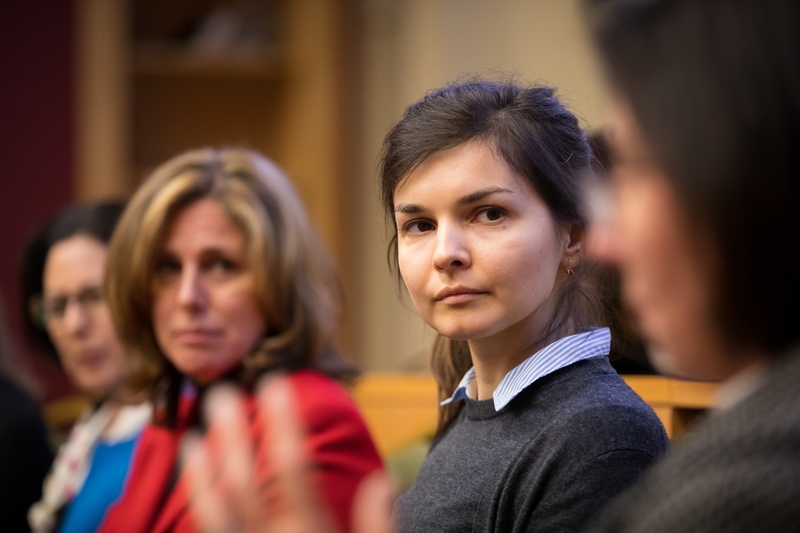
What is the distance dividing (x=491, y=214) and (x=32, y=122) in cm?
261

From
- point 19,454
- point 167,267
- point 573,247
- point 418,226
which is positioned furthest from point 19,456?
point 573,247

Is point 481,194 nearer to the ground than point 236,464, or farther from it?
farther from it

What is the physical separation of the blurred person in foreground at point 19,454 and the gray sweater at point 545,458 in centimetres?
119

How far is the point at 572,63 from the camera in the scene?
2.35 meters

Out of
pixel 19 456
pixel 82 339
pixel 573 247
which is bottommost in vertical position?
pixel 19 456

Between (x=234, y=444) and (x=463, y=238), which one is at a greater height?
(x=463, y=238)

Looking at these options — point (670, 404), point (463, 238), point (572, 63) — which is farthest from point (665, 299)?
point (572, 63)

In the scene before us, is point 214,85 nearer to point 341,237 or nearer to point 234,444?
point 341,237

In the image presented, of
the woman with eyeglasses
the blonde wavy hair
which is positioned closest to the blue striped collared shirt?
the blonde wavy hair

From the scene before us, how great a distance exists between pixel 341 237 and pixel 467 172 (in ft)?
7.11

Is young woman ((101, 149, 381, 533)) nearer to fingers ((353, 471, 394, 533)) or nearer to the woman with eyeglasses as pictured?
the woman with eyeglasses

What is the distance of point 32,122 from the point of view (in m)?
3.00

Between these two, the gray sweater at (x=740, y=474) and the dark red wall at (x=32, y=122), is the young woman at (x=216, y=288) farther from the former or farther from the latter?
the dark red wall at (x=32, y=122)

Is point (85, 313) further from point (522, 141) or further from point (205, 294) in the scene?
point (522, 141)
